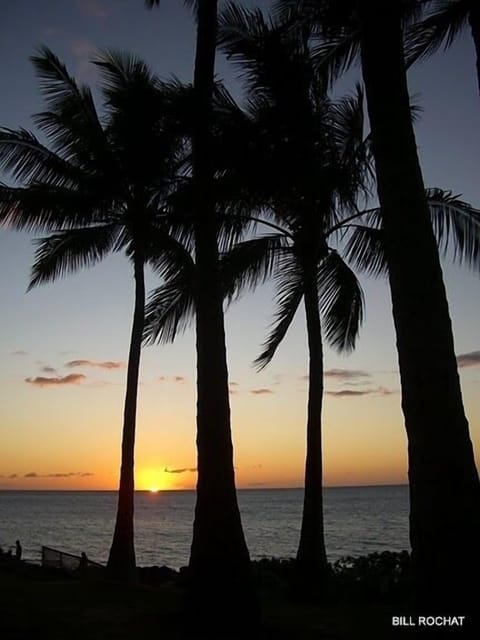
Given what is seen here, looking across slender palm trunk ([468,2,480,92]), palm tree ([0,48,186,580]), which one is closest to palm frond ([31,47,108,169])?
palm tree ([0,48,186,580])

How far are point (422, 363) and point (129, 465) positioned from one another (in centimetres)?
1155

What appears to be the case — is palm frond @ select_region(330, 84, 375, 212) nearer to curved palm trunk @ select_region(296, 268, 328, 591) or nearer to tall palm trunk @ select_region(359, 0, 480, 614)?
A: curved palm trunk @ select_region(296, 268, 328, 591)

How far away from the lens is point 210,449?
32.3ft

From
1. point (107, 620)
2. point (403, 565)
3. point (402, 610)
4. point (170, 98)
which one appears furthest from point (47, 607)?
point (403, 565)

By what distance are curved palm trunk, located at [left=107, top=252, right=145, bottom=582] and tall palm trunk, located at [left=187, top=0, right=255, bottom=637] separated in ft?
20.8

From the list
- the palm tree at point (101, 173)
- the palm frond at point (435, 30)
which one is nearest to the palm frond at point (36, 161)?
the palm tree at point (101, 173)

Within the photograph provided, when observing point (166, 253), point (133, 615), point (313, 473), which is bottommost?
point (133, 615)

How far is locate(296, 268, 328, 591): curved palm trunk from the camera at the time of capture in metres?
12.8

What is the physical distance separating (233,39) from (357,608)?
1104 centimetres

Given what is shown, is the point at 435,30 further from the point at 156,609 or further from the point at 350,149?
the point at 156,609

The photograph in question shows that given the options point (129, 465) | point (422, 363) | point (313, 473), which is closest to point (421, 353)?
point (422, 363)

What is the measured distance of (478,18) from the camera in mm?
10305

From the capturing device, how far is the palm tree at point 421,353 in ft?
18.2

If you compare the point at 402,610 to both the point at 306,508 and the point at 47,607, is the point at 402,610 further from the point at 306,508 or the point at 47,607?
the point at 47,607
